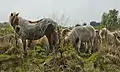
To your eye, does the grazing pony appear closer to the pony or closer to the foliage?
the foliage

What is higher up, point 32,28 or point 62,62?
point 32,28

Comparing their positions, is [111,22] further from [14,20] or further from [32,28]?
[14,20]

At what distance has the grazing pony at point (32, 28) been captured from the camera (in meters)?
8.20

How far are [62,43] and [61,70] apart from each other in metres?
0.80

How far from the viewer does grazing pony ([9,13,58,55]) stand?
8.20 m

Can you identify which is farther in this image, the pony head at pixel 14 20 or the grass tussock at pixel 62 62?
the pony head at pixel 14 20

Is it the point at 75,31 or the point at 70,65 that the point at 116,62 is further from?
the point at 75,31

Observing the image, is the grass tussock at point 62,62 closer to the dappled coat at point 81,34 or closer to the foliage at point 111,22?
the foliage at point 111,22

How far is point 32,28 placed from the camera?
27.7 feet

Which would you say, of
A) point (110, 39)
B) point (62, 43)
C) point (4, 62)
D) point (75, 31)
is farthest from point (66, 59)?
point (75, 31)

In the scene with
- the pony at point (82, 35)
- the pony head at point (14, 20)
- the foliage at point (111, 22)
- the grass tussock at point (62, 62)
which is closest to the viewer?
the grass tussock at point (62, 62)

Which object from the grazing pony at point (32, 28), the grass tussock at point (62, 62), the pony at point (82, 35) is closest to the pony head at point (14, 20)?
the grazing pony at point (32, 28)

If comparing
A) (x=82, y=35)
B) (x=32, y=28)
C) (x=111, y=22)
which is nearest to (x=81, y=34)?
(x=82, y=35)

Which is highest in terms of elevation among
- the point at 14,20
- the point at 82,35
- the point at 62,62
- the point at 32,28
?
the point at 14,20
